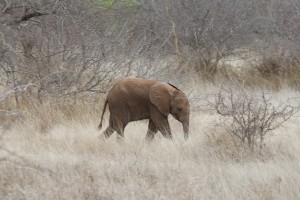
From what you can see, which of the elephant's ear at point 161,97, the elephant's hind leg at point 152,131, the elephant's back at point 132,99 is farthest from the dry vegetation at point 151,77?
the elephant's ear at point 161,97

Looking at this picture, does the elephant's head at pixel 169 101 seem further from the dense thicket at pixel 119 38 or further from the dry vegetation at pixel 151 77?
the dense thicket at pixel 119 38

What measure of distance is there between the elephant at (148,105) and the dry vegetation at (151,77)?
28 cm

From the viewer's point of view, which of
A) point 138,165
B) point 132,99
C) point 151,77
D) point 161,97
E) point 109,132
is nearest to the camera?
point 138,165

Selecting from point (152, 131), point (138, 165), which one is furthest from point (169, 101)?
point (138, 165)

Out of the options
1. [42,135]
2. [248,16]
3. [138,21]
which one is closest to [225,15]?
[248,16]

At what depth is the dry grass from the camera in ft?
18.0

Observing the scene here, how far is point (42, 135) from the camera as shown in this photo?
856cm

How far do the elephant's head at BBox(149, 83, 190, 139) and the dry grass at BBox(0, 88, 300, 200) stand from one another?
34 centimetres

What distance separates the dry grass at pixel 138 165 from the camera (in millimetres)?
5477

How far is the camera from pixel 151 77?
38.3 feet

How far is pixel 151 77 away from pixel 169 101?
3.44 m

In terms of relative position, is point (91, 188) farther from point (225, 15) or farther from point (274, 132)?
point (225, 15)

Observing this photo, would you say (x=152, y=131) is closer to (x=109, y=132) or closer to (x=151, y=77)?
(x=109, y=132)

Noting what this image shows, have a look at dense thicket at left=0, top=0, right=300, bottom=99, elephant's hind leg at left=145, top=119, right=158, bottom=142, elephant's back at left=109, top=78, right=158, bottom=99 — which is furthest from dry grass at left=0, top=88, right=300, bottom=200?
dense thicket at left=0, top=0, right=300, bottom=99
